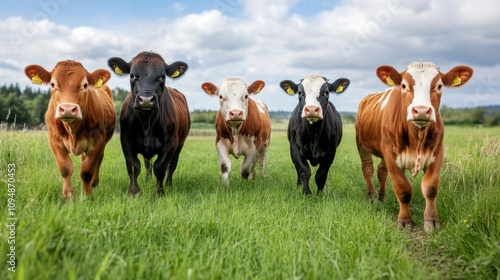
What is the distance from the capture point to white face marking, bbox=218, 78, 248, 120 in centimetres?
796

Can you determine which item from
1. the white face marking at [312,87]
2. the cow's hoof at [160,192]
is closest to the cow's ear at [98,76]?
the cow's hoof at [160,192]

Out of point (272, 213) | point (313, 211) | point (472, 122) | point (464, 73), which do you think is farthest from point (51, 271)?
point (472, 122)

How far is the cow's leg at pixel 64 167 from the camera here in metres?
5.93

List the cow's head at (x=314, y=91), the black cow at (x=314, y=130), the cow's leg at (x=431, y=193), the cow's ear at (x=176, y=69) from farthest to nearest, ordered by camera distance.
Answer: the black cow at (x=314, y=130)
the cow's ear at (x=176, y=69)
the cow's head at (x=314, y=91)
the cow's leg at (x=431, y=193)

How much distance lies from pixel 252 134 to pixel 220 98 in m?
1.06

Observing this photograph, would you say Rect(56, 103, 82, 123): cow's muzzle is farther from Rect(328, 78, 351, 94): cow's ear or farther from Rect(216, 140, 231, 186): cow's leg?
Rect(328, 78, 351, 94): cow's ear

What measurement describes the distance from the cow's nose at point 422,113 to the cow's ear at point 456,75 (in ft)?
3.30

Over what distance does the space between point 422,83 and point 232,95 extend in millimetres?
3875

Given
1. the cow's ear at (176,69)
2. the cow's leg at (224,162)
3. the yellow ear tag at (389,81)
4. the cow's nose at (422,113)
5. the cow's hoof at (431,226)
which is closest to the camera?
the cow's nose at (422,113)

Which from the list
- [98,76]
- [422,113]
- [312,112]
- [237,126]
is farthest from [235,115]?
[422,113]

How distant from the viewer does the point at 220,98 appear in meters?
8.26

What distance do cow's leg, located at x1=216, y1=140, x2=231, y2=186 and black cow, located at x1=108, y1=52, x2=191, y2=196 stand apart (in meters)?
1.40

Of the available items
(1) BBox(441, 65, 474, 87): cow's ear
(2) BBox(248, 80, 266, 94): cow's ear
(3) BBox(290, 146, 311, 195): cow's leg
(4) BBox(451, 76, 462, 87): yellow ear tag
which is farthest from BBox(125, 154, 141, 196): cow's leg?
(4) BBox(451, 76, 462, 87): yellow ear tag

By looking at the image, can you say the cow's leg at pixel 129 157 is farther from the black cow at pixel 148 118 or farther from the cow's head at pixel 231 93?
the cow's head at pixel 231 93
